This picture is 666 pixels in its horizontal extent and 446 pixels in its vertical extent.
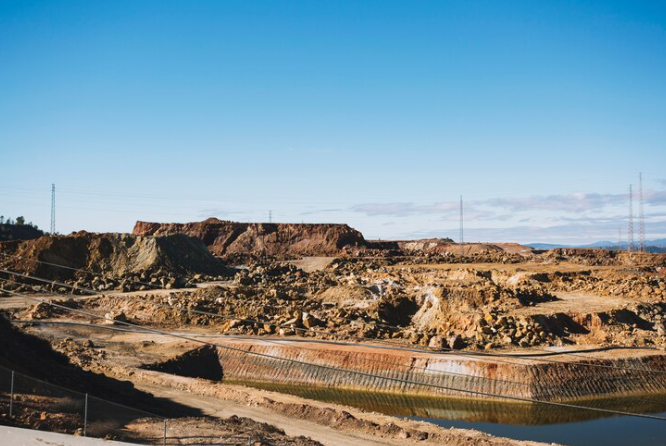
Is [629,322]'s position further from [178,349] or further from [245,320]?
[178,349]

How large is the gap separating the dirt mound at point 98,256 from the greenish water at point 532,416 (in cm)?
2825

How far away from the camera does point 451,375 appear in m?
23.7

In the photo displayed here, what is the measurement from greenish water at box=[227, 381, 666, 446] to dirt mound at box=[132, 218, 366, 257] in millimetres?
74024

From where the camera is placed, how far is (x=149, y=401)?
18844 millimetres

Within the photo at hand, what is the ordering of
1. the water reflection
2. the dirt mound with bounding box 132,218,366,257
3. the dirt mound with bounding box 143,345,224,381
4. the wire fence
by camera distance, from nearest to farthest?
the wire fence
the water reflection
the dirt mound with bounding box 143,345,224,381
the dirt mound with bounding box 132,218,366,257

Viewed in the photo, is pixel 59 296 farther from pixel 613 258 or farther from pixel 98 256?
pixel 613 258

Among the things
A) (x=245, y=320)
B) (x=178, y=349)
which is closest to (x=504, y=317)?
(x=245, y=320)

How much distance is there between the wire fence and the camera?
14227mm

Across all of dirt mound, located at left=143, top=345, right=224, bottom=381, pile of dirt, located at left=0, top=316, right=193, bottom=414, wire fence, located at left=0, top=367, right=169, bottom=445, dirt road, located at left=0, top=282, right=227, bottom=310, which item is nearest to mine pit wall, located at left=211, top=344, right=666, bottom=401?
dirt mound, located at left=143, top=345, right=224, bottom=381

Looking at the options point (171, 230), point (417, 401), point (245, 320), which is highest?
point (171, 230)

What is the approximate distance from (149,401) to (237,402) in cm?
301

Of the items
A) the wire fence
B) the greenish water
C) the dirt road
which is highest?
the dirt road

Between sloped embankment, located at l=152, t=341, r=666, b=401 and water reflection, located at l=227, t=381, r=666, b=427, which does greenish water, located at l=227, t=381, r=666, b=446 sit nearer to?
water reflection, located at l=227, t=381, r=666, b=427

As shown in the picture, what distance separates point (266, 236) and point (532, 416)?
82.9 metres
